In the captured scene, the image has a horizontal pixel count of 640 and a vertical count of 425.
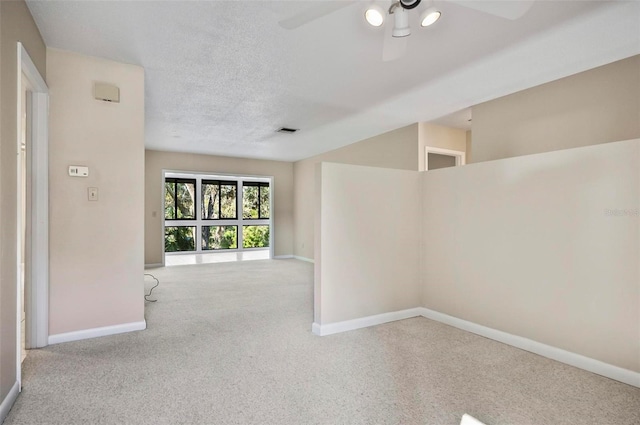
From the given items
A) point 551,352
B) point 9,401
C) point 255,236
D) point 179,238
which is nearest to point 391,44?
point 551,352

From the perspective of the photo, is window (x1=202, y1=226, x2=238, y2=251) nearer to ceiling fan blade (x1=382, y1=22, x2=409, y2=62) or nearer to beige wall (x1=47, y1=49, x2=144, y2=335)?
beige wall (x1=47, y1=49, x2=144, y2=335)

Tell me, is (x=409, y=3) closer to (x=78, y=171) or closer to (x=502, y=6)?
(x=502, y=6)

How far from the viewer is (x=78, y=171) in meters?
2.92

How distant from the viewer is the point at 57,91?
9.43 ft

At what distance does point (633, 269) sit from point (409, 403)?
5.99 feet

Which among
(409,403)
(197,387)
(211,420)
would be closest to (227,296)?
(197,387)

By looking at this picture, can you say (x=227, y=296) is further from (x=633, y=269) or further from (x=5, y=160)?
(x=633, y=269)

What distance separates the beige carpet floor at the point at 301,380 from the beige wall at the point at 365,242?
30cm

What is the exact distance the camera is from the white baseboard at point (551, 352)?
2.29 meters

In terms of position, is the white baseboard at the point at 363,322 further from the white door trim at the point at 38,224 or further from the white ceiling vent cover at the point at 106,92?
the white ceiling vent cover at the point at 106,92

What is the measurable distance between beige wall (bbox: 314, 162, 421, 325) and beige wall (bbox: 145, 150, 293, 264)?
549 centimetres

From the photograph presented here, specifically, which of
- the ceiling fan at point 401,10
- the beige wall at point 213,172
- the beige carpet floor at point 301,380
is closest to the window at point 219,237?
the beige wall at point 213,172

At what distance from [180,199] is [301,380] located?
22.9ft

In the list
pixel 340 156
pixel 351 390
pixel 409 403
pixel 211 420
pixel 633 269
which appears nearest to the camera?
pixel 211 420
